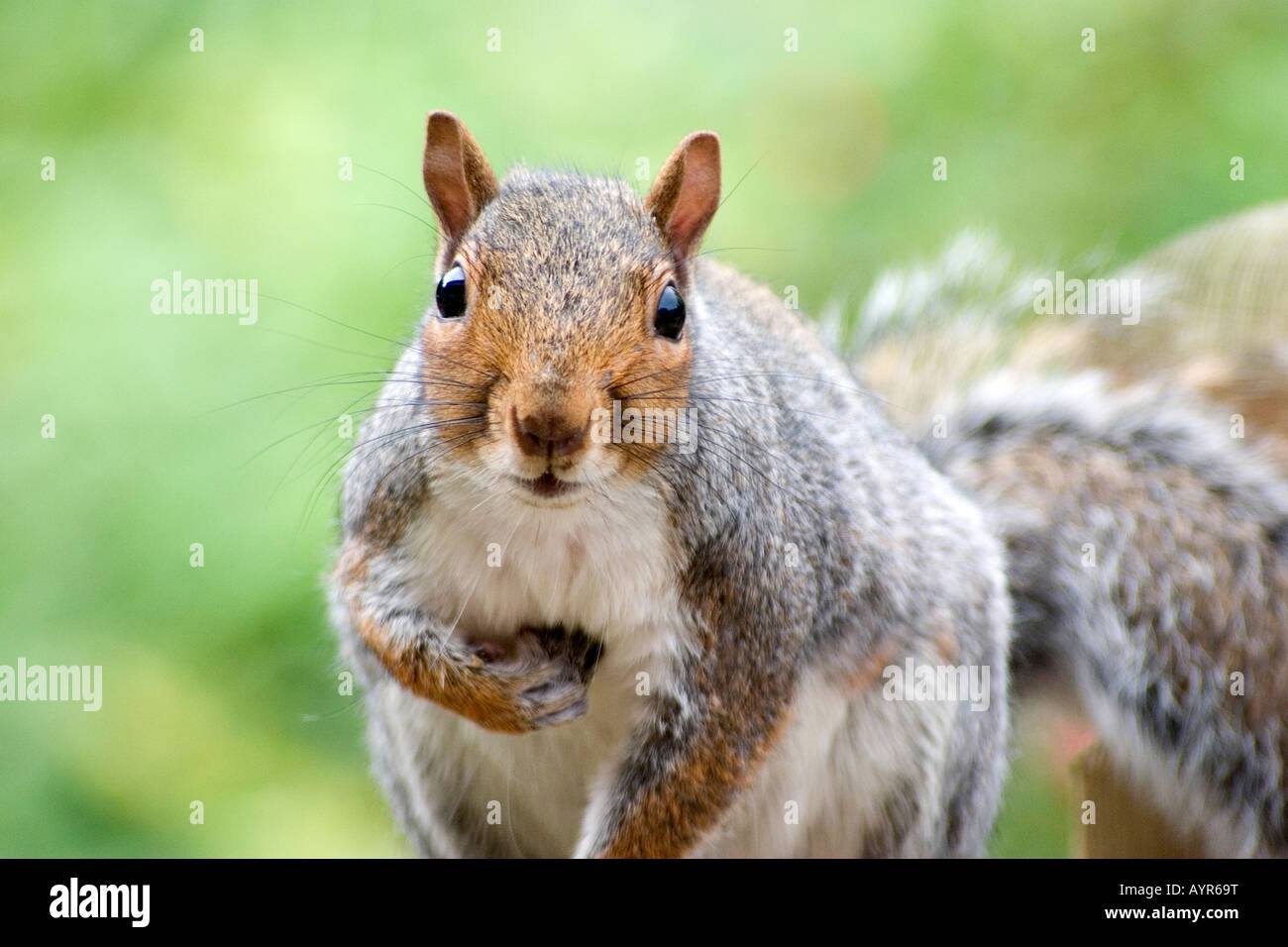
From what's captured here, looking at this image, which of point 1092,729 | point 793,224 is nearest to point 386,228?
point 793,224

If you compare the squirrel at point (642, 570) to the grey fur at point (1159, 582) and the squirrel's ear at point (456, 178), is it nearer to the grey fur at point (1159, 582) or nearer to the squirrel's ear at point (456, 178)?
the squirrel's ear at point (456, 178)

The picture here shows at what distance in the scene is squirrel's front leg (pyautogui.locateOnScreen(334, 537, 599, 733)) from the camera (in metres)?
1.79

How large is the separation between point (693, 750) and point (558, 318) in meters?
0.61

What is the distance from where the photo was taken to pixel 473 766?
210 centimetres

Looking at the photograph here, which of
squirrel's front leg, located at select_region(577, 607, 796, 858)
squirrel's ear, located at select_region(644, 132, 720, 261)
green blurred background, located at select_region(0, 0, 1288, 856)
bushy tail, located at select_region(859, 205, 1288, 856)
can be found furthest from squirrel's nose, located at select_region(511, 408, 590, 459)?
bushy tail, located at select_region(859, 205, 1288, 856)

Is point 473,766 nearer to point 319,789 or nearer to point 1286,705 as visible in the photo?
point 319,789

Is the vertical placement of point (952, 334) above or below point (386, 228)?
below

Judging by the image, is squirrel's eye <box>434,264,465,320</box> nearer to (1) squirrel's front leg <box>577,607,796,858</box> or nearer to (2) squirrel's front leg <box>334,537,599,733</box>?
(2) squirrel's front leg <box>334,537,599,733</box>

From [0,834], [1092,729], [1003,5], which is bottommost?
[0,834]

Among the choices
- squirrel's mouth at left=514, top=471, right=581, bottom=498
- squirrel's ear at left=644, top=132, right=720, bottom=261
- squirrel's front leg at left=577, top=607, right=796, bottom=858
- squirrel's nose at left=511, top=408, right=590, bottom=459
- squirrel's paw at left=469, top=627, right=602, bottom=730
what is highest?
squirrel's ear at left=644, top=132, right=720, bottom=261

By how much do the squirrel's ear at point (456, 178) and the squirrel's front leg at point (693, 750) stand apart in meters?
0.59

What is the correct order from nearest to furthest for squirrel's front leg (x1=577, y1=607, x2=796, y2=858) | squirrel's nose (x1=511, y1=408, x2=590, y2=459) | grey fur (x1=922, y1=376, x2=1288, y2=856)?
squirrel's nose (x1=511, y1=408, x2=590, y2=459)
squirrel's front leg (x1=577, y1=607, x2=796, y2=858)
grey fur (x1=922, y1=376, x2=1288, y2=856)

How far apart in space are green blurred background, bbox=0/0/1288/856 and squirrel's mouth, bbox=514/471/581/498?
3.15 ft

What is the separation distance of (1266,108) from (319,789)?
245 centimetres
